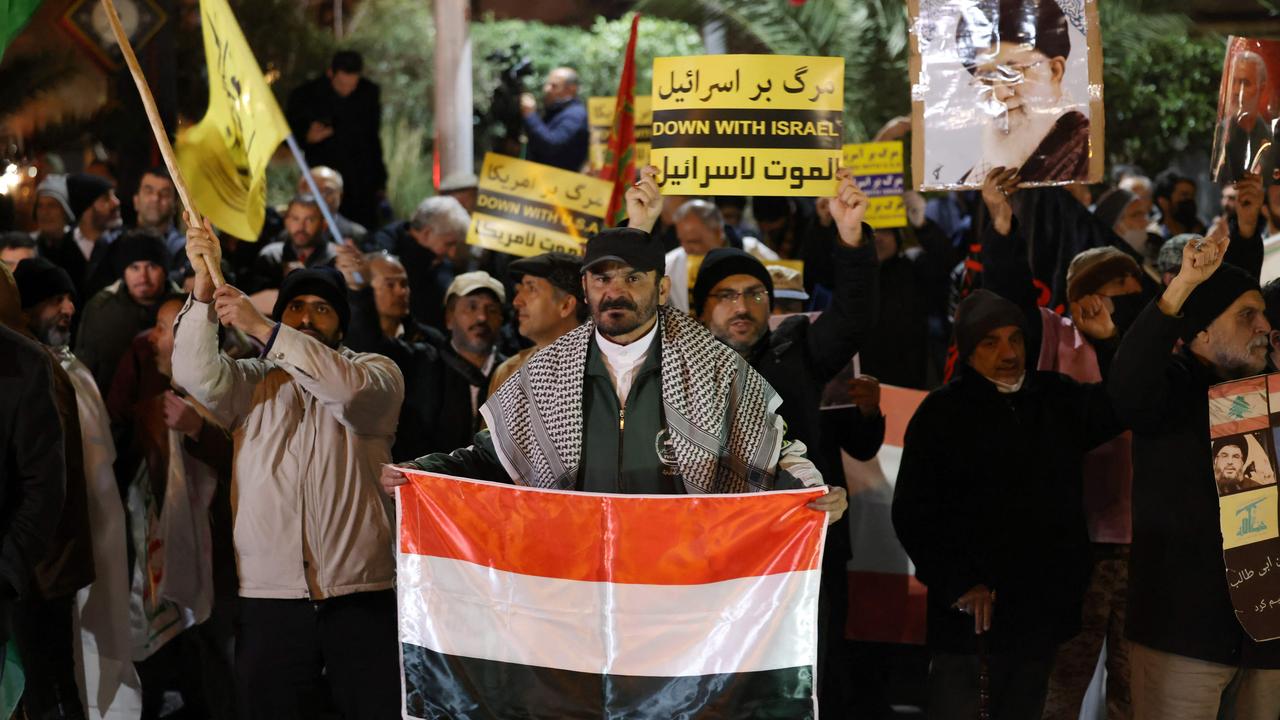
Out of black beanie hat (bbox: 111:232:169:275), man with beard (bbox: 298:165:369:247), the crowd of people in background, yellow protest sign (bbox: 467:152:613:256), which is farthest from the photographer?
man with beard (bbox: 298:165:369:247)

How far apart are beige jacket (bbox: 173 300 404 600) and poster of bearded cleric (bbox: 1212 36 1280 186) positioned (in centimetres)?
397

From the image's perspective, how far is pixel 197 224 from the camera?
583 centimetres

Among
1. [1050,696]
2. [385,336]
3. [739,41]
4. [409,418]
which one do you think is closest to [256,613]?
[409,418]

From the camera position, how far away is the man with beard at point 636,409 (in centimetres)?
513

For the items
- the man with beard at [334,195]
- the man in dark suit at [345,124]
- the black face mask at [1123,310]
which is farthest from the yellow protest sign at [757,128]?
the man in dark suit at [345,124]

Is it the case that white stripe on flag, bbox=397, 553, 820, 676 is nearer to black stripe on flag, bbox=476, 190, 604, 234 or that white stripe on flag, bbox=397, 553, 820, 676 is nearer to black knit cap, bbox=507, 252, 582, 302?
black knit cap, bbox=507, 252, 582, 302

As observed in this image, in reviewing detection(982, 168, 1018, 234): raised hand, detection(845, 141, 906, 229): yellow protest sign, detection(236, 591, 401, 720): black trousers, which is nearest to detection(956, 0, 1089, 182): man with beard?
detection(982, 168, 1018, 234): raised hand

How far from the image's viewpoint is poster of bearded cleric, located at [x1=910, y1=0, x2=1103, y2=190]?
6.94 m

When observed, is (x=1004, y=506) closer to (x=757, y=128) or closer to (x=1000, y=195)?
(x=1000, y=195)

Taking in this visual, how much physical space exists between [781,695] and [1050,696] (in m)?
2.21

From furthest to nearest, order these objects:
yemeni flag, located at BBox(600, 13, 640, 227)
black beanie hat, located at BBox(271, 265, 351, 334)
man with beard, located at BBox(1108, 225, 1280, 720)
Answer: yemeni flag, located at BBox(600, 13, 640, 227), black beanie hat, located at BBox(271, 265, 351, 334), man with beard, located at BBox(1108, 225, 1280, 720)

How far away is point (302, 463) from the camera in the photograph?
5992 mm

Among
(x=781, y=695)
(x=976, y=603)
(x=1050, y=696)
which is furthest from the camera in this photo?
(x=1050, y=696)

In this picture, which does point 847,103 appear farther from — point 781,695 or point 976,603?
point 781,695
